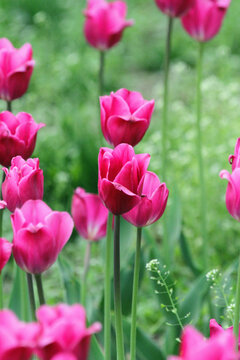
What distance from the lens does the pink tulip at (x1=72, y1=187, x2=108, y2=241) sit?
1.35m

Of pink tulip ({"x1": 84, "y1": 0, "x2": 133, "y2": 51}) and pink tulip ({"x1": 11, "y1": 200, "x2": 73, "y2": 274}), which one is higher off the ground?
pink tulip ({"x1": 84, "y1": 0, "x2": 133, "y2": 51})

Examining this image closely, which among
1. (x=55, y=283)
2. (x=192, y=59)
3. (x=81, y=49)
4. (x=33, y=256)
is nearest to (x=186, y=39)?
(x=192, y=59)

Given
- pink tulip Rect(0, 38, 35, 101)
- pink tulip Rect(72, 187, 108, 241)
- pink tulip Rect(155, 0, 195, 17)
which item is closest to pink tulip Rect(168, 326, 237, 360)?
pink tulip Rect(72, 187, 108, 241)

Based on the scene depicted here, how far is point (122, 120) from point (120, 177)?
22cm

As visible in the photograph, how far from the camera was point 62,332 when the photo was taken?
0.62 m

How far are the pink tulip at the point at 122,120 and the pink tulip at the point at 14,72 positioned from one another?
0.31m

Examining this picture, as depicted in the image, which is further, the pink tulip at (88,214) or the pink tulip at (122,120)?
the pink tulip at (88,214)

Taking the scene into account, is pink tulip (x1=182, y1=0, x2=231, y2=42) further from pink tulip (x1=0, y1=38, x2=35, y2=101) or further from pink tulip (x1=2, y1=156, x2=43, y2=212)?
pink tulip (x1=2, y1=156, x2=43, y2=212)

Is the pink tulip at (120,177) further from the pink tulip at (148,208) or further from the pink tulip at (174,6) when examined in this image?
the pink tulip at (174,6)

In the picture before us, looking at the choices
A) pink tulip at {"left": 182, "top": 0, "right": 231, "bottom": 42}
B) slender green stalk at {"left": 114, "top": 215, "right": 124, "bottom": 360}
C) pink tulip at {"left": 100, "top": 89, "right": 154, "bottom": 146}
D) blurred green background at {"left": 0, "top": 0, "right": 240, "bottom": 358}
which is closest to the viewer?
slender green stalk at {"left": 114, "top": 215, "right": 124, "bottom": 360}

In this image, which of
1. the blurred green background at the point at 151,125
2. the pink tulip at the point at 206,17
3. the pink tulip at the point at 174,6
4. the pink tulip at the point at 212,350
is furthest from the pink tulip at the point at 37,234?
the pink tulip at the point at 206,17

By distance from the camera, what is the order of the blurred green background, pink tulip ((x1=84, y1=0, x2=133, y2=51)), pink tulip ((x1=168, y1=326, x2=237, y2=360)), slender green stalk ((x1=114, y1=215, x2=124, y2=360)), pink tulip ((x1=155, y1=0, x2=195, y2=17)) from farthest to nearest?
the blurred green background, pink tulip ((x1=84, y1=0, x2=133, y2=51)), pink tulip ((x1=155, y1=0, x2=195, y2=17)), slender green stalk ((x1=114, y1=215, x2=124, y2=360)), pink tulip ((x1=168, y1=326, x2=237, y2=360))

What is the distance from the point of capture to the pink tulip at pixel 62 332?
61 cm

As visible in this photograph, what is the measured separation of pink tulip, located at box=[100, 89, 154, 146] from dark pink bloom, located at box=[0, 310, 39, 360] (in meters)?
0.58
